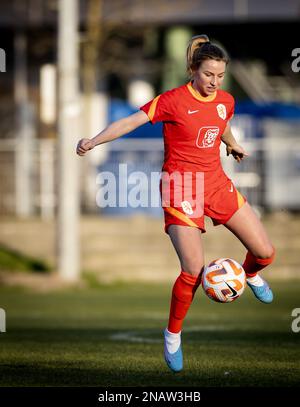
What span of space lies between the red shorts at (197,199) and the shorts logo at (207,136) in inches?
8.6

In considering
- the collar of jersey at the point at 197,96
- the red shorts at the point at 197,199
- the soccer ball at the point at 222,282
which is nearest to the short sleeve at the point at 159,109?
the collar of jersey at the point at 197,96

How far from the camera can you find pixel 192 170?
25.8 ft

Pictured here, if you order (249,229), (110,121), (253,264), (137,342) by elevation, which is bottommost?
(137,342)

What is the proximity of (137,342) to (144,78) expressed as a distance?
751 inches

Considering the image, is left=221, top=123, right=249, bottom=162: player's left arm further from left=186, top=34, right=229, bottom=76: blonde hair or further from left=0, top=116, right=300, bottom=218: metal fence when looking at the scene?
left=0, top=116, right=300, bottom=218: metal fence

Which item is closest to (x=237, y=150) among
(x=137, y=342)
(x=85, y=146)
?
(x=85, y=146)

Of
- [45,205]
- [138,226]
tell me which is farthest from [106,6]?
[138,226]

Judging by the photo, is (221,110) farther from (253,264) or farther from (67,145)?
(67,145)

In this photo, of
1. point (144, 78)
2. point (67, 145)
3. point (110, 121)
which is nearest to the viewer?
point (67, 145)

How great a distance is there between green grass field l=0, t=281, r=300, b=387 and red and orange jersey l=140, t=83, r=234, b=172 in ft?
5.07

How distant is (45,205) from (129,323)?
9.83 m

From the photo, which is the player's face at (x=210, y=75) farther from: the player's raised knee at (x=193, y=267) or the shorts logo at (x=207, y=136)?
the player's raised knee at (x=193, y=267)

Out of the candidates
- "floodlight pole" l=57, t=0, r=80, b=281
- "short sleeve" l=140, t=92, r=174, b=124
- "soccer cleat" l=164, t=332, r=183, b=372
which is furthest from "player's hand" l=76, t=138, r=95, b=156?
"floodlight pole" l=57, t=0, r=80, b=281
